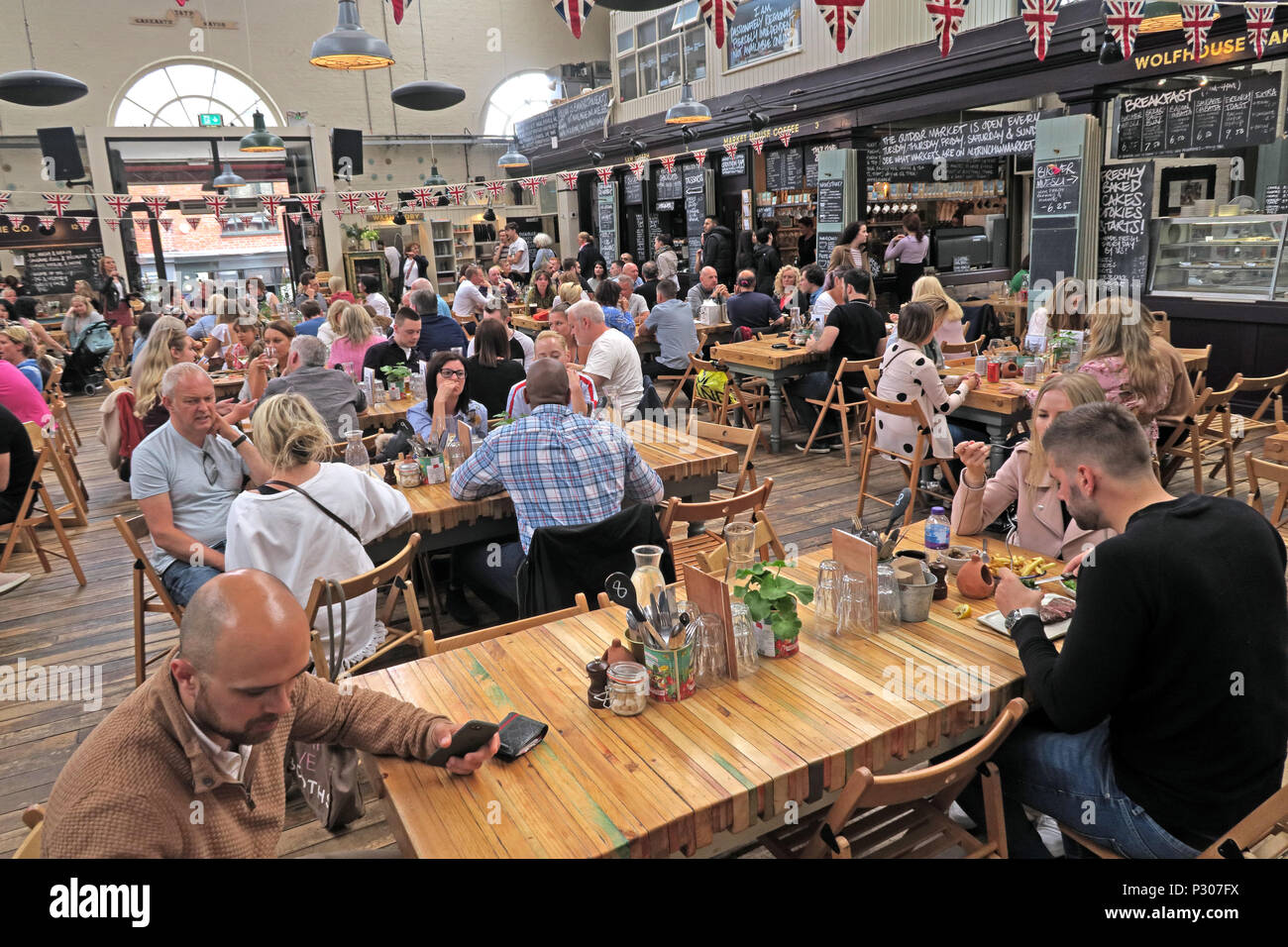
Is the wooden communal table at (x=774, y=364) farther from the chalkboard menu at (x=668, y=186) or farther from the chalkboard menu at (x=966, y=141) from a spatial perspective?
the chalkboard menu at (x=668, y=186)

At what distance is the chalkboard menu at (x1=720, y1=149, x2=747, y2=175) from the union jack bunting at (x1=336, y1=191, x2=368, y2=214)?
660 centimetres

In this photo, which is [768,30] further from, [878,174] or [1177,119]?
[1177,119]

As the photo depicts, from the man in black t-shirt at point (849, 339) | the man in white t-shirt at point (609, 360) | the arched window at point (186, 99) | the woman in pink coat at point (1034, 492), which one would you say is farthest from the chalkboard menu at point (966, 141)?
the arched window at point (186, 99)

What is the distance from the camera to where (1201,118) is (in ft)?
25.5

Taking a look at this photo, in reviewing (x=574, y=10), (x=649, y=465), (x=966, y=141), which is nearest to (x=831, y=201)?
(x=966, y=141)

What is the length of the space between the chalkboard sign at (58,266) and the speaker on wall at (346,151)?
441 cm

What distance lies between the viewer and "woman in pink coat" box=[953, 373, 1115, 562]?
2.94 meters

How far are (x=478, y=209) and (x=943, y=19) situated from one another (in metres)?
15.5

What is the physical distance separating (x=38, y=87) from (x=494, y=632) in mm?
7660

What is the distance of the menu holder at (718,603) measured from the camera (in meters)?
2.12

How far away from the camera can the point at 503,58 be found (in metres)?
19.7

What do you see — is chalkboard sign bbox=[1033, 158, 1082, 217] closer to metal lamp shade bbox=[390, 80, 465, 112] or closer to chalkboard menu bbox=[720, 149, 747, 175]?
metal lamp shade bbox=[390, 80, 465, 112]

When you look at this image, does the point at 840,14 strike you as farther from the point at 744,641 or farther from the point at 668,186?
the point at 668,186

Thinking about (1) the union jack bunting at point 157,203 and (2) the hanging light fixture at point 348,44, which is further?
(1) the union jack bunting at point 157,203
